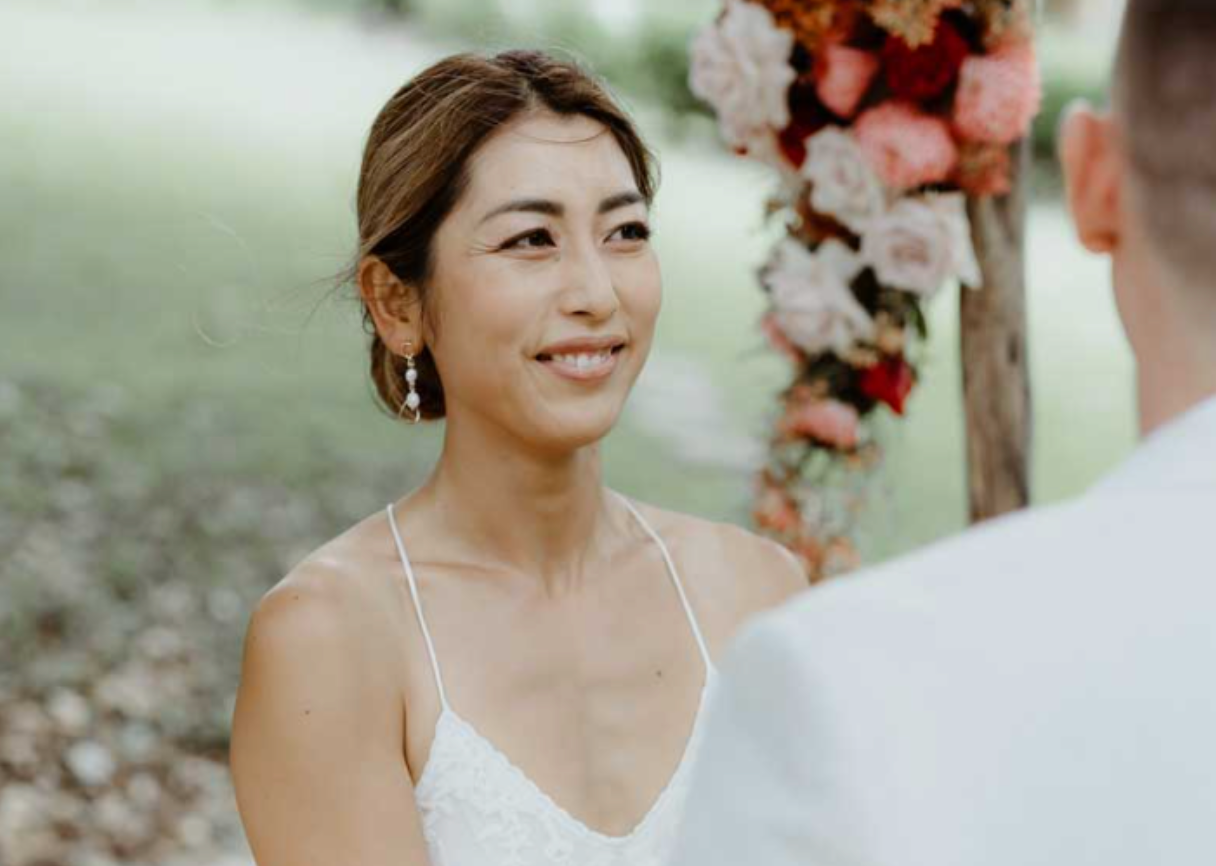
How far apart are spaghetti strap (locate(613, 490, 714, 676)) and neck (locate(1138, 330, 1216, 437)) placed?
169 centimetres

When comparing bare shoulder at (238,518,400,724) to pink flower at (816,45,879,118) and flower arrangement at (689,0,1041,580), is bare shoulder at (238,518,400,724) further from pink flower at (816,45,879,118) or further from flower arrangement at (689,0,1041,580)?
pink flower at (816,45,879,118)

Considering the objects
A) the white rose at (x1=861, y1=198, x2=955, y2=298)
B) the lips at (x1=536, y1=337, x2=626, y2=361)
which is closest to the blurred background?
the white rose at (x1=861, y1=198, x2=955, y2=298)

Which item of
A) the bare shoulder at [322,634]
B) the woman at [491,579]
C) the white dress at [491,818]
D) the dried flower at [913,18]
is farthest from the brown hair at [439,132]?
the dried flower at [913,18]

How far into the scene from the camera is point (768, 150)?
3.72 metres

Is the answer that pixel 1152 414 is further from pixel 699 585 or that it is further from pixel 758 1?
pixel 758 1

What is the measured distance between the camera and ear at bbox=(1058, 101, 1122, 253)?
1.27 meters

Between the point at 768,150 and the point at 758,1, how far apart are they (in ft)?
1.04

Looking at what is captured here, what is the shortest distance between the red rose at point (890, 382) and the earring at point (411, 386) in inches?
47.1

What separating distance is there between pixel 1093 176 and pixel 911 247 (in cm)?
228

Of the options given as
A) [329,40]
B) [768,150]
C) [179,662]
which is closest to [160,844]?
[179,662]

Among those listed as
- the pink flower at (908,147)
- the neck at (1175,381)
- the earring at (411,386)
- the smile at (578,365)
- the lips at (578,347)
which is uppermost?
the neck at (1175,381)

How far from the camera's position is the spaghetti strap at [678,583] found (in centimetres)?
287

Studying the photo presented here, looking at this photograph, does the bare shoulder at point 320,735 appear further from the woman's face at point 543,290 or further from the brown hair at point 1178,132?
the brown hair at point 1178,132

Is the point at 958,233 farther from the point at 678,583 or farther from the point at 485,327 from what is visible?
the point at 485,327
